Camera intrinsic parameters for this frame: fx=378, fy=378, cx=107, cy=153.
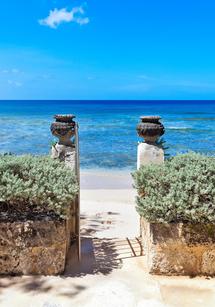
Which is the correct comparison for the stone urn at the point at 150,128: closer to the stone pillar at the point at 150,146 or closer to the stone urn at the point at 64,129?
the stone pillar at the point at 150,146

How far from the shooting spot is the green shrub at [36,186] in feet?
16.7

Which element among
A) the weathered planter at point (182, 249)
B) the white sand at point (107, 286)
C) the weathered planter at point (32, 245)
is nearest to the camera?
the white sand at point (107, 286)

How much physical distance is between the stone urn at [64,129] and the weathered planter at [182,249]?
6.46 feet

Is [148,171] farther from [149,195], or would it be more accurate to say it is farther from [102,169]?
[102,169]

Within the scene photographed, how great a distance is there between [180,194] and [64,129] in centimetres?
215

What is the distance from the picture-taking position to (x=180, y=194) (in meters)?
5.17

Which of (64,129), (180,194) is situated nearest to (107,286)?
(180,194)

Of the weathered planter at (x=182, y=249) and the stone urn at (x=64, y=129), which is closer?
the weathered planter at (x=182, y=249)

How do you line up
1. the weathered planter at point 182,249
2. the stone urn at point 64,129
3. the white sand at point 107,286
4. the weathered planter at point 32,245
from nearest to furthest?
the white sand at point 107,286, the weathered planter at point 32,245, the weathered planter at point 182,249, the stone urn at point 64,129

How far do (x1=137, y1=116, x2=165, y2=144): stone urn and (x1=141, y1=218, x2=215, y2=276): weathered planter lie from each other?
1.55 metres

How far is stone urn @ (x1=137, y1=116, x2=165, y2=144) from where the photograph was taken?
20.0 ft

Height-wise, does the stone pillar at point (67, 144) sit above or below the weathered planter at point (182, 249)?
above

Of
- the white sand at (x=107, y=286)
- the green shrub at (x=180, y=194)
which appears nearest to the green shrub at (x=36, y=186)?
the white sand at (x=107, y=286)

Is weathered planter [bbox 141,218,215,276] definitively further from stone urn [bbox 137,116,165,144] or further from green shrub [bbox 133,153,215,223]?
stone urn [bbox 137,116,165,144]
